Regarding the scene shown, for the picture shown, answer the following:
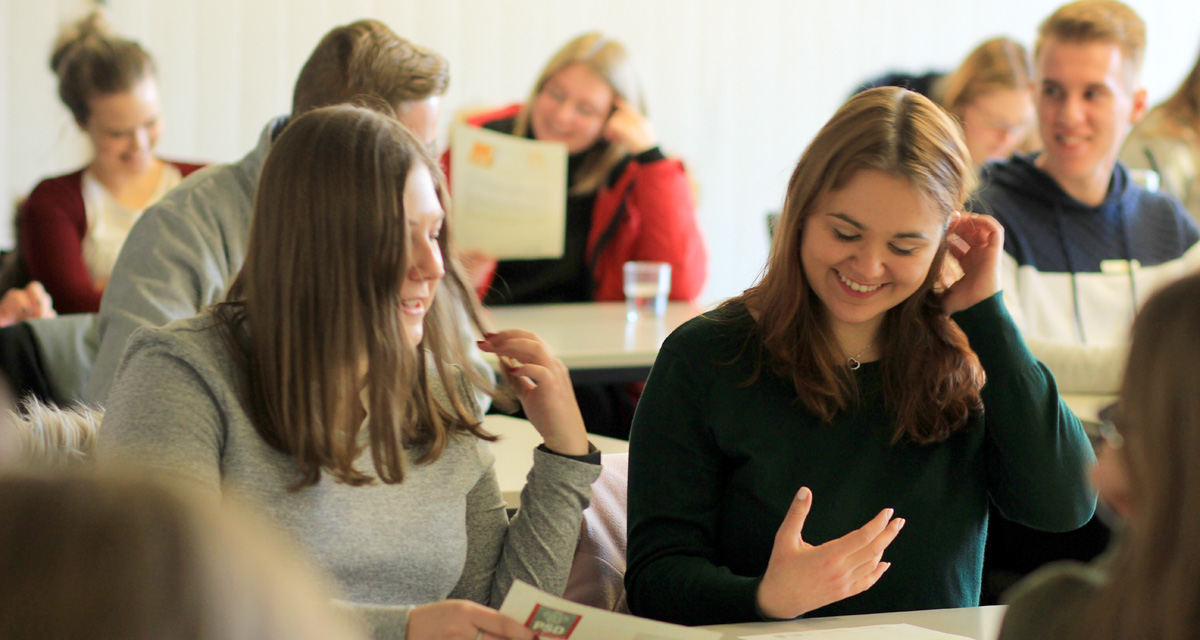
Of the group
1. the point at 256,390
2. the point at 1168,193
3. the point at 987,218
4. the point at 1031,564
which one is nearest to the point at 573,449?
the point at 256,390

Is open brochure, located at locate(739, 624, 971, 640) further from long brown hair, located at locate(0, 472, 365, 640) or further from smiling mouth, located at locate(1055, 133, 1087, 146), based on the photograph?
smiling mouth, located at locate(1055, 133, 1087, 146)

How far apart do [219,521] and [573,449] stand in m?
1.00

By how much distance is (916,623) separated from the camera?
1.19 m

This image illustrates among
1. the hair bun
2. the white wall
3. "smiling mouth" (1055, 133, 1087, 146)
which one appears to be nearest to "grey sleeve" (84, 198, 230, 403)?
the hair bun

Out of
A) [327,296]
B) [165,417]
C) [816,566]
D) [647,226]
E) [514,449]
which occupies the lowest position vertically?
[514,449]

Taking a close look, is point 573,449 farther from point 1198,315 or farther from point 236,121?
point 236,121

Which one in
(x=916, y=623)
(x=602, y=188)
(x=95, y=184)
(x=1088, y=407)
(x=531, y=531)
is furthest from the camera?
(x=602, y=188)

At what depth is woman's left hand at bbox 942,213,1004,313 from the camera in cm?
146

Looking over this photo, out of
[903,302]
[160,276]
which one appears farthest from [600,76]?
[903,302]

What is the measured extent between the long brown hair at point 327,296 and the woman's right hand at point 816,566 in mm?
→ 434

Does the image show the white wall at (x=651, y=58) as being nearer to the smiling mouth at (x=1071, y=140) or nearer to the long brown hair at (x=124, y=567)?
the smiling mouth at (x=1071, y=140)

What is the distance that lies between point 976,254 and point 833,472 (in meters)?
0.37

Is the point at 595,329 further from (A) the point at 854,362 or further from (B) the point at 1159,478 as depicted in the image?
(B) the point at 1159,478

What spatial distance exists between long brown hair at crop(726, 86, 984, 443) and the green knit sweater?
3 cm
